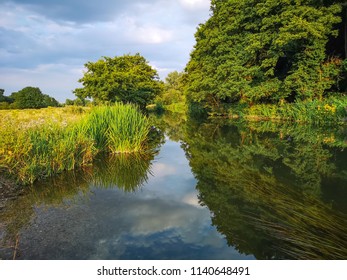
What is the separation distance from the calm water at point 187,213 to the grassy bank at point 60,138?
53 cm

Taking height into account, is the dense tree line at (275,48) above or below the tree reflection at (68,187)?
above

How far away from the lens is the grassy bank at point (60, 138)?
20.0 ft

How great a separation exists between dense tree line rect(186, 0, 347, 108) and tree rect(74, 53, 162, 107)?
9582 mm

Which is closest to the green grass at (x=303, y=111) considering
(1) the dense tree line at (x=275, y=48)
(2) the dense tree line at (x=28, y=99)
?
(1) the dense tree line at (x=275, y=48)

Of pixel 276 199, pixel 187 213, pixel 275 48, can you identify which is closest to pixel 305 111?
pixel 275 48

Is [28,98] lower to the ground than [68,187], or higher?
higher

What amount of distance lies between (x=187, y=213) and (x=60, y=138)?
4.45m

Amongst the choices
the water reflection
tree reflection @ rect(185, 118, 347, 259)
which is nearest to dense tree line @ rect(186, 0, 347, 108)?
tree reflection @ rect(185, 118, 347, 259)

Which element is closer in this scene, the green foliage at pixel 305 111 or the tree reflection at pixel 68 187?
the tree reflection at pixel 68 187

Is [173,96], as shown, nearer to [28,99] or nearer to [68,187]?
[28,99]

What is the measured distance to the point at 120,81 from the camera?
3112 cm

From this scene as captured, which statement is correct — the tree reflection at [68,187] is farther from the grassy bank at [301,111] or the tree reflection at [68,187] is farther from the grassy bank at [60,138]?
the grassy bank at [301,111]
